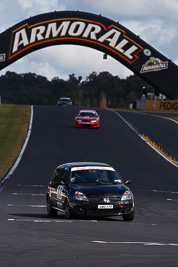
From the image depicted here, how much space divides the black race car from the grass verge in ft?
45.7

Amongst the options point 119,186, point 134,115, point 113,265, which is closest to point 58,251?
point 113,265

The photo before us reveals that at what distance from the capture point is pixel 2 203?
68.9 ft

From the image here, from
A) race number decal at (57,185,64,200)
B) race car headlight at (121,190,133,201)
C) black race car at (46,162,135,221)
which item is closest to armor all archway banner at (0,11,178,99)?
black race car at (46,162,135,221)

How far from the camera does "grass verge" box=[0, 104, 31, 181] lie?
3812cm

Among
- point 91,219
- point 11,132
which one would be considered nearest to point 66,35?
point 11,132

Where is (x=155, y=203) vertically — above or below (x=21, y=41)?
below

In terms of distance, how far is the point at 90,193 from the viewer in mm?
15898

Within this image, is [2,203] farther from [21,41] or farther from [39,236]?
[21,41]

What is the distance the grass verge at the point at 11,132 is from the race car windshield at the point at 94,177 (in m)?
14.3

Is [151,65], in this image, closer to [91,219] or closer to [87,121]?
[87,121]

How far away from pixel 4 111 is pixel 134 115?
13.4 meters

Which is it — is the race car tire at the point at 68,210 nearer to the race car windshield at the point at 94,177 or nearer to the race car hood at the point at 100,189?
the race car hood at the point at 100,189

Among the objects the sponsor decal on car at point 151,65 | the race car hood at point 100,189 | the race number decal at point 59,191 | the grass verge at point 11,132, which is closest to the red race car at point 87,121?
the grass verge at point 11,132

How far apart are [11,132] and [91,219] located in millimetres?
35756
